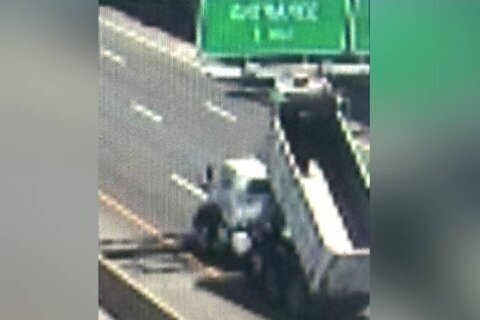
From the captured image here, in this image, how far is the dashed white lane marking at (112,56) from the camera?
1.75m

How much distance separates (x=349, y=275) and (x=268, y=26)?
1.63 ft

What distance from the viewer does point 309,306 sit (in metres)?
1.80

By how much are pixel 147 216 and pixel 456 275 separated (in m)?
0.62

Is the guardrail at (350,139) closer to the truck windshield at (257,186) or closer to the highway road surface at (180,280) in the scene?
the truck windshield at (257,186)

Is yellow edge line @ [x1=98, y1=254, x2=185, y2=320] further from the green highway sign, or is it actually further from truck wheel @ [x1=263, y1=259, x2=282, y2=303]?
the green highway sign

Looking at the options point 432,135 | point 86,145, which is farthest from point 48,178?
point 432,135

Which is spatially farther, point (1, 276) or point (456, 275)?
point (456, 275)

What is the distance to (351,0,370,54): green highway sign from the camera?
179cm

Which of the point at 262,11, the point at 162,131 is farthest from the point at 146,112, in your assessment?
the point at 262,11

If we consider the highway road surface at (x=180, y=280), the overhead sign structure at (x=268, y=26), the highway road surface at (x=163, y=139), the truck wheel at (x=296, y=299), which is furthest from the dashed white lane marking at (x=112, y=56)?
the truck wheel at (x=296, y=299)

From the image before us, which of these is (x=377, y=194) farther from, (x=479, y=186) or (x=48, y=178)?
(x=48, y=178)

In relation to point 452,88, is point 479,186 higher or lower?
lower

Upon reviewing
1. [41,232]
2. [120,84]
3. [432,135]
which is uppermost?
[120,84]

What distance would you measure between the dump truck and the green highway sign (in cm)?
9
